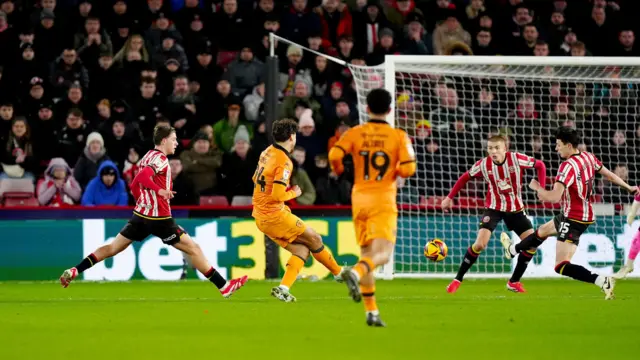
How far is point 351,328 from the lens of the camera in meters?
8.73

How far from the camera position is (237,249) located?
610 inches

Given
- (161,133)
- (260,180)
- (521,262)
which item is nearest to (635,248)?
(521,262)

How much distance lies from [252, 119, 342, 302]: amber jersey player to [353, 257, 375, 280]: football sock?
252 cm

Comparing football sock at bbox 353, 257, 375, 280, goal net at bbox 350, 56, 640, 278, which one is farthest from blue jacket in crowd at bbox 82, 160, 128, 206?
football sock at bbox 353, 257, 375, 280

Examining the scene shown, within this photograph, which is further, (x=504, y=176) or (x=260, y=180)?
(x=504, y=176)

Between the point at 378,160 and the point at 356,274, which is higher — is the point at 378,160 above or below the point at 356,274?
above

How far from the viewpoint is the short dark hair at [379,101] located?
8625 mm

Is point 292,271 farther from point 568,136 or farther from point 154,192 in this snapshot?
point 568,136

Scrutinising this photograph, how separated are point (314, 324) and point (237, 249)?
644 cm

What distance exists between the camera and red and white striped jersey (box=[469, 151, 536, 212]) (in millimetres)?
13023

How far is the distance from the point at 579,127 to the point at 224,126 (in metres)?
5.66

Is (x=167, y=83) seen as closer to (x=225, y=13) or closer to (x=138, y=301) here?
(x=225, y=13)

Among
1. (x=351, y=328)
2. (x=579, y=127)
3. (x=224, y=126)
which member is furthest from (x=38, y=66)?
(x=351, y=328)

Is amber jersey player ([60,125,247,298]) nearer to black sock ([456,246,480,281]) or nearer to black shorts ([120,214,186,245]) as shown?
black shorts ([120,214,186,245])
